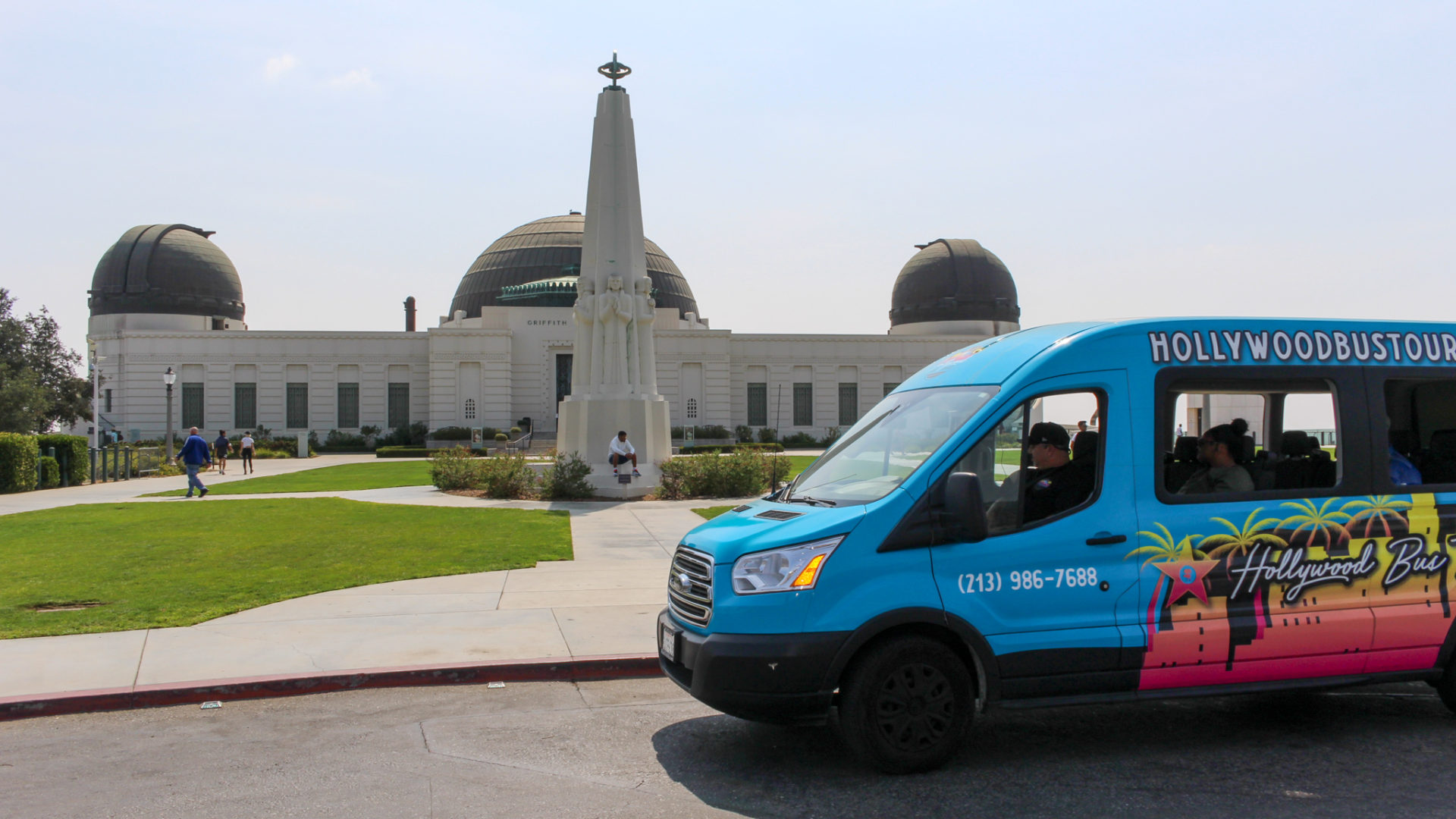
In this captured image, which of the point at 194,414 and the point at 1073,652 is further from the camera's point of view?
the point at 194,414

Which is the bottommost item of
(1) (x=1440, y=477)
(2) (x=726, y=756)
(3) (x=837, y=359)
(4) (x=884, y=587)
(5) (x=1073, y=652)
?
(2) (x=726, y=756)

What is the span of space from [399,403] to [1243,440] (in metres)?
55.8

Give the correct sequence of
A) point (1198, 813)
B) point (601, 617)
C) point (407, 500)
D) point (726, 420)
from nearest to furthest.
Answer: point (1198, 813), point (601, 617), point (407, 500), point (726, 420)

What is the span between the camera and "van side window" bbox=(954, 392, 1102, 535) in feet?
18.2

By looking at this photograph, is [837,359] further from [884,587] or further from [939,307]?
[884,587]

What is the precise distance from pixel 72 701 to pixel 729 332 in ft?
180

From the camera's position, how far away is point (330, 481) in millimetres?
29109

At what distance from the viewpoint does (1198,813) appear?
4.77 m

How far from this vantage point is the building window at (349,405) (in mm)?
57656

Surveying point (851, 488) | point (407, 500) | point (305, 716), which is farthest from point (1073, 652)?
point (407, 500)

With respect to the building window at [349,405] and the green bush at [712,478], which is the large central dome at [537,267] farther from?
the green bush at [712,478]

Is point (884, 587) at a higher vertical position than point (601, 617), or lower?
higher

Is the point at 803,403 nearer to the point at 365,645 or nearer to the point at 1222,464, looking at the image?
the point at 365,645

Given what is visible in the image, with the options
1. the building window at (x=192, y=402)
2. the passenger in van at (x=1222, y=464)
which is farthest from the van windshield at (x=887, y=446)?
the building window at (x=192, y=402)
